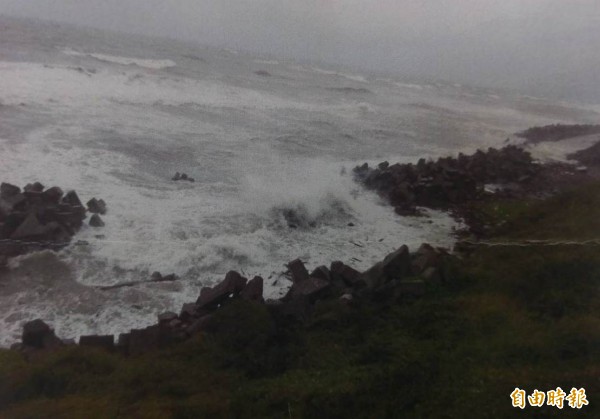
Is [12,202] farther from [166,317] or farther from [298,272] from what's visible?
A: [298,272]

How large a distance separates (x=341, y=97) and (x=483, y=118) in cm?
1137

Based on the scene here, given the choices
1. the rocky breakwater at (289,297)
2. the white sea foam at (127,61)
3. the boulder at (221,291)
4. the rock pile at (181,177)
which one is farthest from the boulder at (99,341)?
the white sea foam at (127,61)

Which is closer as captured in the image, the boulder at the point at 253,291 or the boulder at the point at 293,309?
the boulder at the point at 293,309

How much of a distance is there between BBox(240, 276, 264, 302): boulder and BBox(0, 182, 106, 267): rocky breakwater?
11.9 ft

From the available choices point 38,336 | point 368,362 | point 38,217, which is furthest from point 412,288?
point 38,217

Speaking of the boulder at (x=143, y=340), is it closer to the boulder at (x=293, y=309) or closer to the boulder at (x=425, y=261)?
the boulder at (x=293, y=309)

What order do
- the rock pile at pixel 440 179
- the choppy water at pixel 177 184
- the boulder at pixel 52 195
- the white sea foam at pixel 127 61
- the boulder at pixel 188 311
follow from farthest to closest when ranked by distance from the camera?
the white sea foam at pixel 127 61
the rock pile at pixel 440 179
the boulder at pixel 52 195
the choppy water at pixel 177 184
the boulder at pixel 188 311

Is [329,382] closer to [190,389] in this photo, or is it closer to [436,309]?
[190,389]

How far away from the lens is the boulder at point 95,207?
931cm

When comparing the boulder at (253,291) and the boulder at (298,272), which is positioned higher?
the boulder at (298,272)

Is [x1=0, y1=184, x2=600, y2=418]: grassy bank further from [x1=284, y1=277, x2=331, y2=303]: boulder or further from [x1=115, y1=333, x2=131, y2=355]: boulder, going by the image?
[x1=284, y1=277, x2=331, y2=303]: boulder

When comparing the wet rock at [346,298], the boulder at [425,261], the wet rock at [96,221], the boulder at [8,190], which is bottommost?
the wet rock at [346,298]

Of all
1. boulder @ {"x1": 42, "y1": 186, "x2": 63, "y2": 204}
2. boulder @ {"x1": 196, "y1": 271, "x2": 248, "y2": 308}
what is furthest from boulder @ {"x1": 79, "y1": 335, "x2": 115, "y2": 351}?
boulder @ {"x1": 42, "y1": 186, "x2": 63, "y2": 204}

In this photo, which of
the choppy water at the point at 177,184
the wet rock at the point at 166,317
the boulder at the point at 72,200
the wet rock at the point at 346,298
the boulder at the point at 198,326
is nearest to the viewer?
the boulder at the point at 198,326
